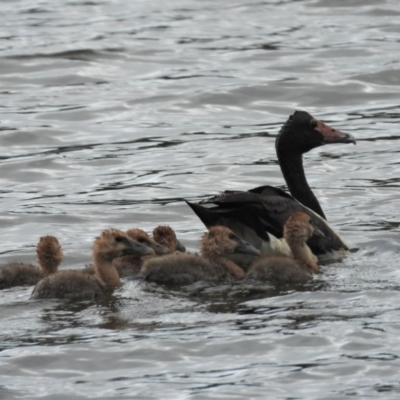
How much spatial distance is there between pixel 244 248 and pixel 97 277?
1392 millimetres

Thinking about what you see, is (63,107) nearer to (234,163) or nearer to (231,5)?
(234,163)

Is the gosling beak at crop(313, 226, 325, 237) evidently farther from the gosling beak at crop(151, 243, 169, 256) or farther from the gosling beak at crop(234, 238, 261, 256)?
the gosling beak at crop(151, 243, 169, 256)

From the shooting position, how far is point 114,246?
1110 cm

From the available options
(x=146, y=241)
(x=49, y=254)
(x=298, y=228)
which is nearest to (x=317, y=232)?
(x=298, y=228)

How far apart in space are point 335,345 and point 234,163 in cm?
820

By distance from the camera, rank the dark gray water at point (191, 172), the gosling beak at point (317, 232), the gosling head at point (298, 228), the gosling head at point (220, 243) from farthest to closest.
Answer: the gosling beak at point (317, 232) < the gosling head at point (298, 228) < the gosling head at point (220, 243) < the dark gray water at point (191, 172)

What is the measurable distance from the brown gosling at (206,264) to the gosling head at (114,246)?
16 cm

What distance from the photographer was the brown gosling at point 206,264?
11016mm

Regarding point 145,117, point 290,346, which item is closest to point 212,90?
point 145,117

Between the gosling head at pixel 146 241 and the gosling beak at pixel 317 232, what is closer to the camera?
the gosling head at pixel 146 241

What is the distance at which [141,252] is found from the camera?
36.7 ft

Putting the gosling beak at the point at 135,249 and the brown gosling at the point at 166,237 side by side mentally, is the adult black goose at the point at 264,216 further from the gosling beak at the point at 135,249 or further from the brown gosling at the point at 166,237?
the gosling beak at the point at 135,249

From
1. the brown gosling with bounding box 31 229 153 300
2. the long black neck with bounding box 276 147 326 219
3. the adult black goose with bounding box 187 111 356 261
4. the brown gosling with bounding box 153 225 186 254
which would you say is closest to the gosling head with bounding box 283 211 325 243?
the adult black goose with bounding box 187 111 356 261

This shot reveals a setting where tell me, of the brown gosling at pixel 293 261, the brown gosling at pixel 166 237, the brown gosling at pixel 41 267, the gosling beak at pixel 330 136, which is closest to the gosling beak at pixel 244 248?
the brown gosling at pixel 293 261
